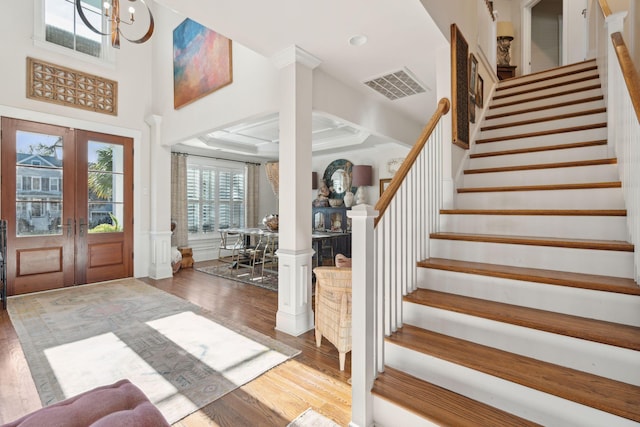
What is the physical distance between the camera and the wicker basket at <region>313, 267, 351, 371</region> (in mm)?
2291

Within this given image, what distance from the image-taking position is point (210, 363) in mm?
2355

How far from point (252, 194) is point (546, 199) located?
21.8 ft

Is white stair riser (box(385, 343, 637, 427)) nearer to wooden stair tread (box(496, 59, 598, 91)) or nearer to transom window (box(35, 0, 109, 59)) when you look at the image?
wooden stair tread (box(496, 59, 598, 91))

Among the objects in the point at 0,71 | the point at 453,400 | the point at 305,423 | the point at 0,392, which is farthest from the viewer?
the point at 0,71

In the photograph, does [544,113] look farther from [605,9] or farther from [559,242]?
[559,242]

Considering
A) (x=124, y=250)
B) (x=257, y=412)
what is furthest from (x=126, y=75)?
(x=257, y=412)

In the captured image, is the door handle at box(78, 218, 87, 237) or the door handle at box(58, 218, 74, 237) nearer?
the door handle at box(58, 218, 74, 237)

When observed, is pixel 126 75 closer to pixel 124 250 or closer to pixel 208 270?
pixel 124 250

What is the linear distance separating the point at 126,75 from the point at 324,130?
356 centimetres

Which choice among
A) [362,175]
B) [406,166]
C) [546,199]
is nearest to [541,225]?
[546,199]

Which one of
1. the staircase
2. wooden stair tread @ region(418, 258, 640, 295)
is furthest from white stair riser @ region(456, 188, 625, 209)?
wooden stair tread @ region(418, 258, 640, 295)

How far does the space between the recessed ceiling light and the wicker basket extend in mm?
2019

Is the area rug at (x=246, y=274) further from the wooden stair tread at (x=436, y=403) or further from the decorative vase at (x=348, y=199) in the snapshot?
the wooden stair tread at (x=436, y=403)

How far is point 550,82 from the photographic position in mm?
3957
